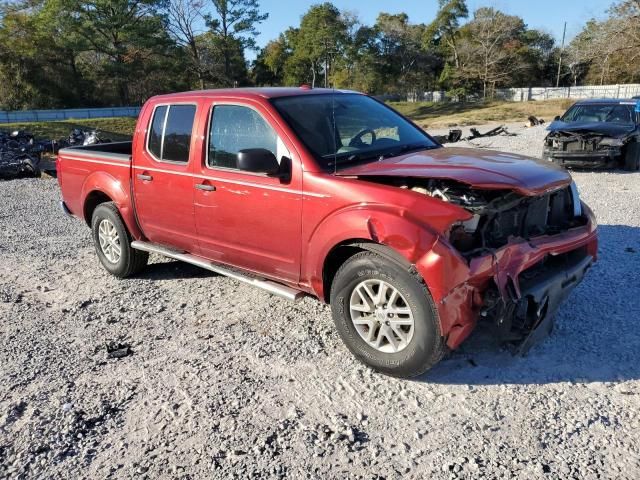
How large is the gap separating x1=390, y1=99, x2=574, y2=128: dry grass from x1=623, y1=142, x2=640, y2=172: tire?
22048 millimetres

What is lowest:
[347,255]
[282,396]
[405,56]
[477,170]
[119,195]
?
[282,396]

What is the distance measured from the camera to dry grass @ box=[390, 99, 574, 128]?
37.3 meters

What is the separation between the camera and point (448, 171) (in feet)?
11.7

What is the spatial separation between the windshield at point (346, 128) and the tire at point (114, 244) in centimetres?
241

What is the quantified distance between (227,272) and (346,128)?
1580mm

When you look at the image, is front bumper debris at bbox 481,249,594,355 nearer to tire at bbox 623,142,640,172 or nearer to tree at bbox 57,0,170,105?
tire at bbox 623,142,640,172

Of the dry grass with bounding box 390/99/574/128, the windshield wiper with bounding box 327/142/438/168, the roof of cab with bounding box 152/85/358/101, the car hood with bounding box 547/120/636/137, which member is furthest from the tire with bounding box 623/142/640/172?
Result: the dry grass with bounding box 390/99/574/128

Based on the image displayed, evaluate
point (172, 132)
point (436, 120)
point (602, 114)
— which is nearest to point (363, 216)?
point (172, 132)

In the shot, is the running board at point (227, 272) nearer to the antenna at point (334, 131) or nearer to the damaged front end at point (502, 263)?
the antenna at point (334, 131)

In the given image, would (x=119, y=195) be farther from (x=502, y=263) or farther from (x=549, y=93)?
(x=549, y=93)


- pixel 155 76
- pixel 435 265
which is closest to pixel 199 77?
pixel 155 76

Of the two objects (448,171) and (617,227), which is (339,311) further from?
(617,227)

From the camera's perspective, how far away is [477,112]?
4519 centimetres

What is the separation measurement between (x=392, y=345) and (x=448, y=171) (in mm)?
1214
